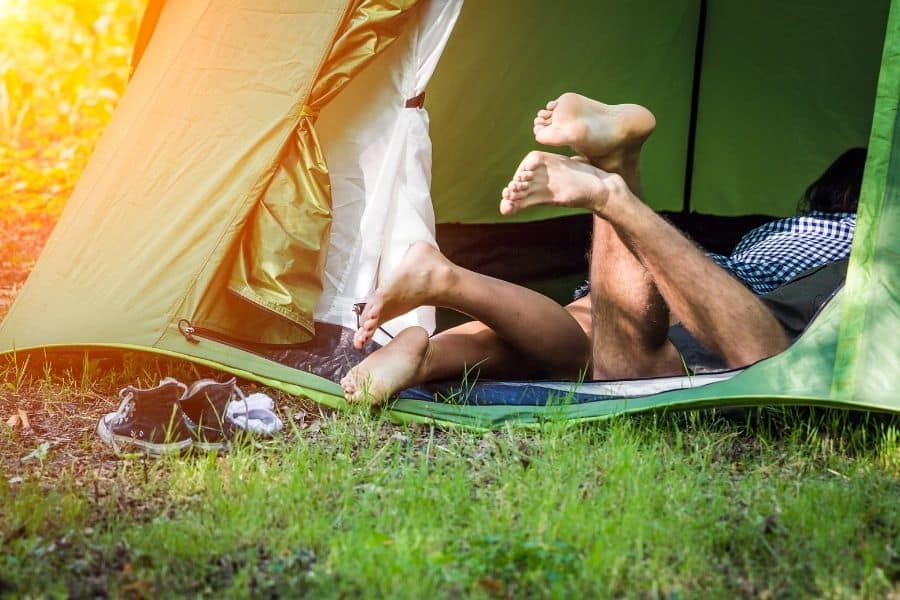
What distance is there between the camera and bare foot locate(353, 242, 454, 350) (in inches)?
91.7

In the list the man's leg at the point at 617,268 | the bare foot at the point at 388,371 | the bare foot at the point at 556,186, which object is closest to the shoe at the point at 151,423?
the bare foot at the point at 388,371

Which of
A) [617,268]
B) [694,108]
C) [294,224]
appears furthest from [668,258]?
[694,108]

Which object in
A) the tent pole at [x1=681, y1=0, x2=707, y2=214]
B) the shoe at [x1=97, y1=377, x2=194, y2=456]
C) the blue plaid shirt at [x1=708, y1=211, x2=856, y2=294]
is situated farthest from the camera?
the tent pole at [x1=681, y1=0, x2=707, y2=214]

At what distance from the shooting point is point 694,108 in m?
3.95

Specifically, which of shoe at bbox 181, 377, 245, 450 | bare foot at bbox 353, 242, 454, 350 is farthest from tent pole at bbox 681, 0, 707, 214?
shoe at bbox 181, 377, 245, 450

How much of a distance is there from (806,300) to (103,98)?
15.0 ft

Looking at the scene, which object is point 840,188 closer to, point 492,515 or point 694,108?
point 694,108

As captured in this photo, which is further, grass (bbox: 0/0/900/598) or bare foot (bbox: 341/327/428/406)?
bare foot (bbox: 341/327/428/406)

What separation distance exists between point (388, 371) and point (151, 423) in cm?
50

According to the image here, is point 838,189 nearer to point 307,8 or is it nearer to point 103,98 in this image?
point 307,8

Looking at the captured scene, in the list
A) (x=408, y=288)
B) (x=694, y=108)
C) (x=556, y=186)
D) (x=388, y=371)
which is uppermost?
(x=694, y=108)

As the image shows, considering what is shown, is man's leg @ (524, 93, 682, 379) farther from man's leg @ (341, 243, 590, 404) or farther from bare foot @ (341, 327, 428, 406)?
bare foot @ (341, 327, 428, 406)

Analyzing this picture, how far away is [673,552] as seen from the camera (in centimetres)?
176

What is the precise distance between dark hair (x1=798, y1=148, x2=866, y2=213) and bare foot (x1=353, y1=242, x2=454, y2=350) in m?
1.15
